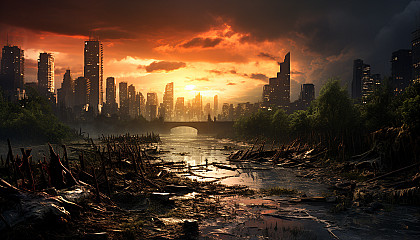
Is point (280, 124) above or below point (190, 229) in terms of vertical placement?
above

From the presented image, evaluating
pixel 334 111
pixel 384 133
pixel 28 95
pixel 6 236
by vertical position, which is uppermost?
pixel 28 95

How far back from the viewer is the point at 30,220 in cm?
759

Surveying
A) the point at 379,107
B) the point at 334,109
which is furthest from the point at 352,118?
the point at 379,107

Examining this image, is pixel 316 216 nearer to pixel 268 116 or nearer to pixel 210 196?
pixel 210 196

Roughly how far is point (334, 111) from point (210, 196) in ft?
123

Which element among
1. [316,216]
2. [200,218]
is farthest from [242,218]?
[316,216]

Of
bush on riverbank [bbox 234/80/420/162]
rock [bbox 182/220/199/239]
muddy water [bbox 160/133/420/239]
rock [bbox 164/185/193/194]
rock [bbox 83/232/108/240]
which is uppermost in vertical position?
bush on riverbank [bbox 234/80/420/162]

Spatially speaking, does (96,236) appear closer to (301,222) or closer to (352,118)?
(301,222)

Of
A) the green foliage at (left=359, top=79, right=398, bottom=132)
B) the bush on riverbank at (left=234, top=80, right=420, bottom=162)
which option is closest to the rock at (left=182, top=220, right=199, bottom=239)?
the bush on riverbank at (left=234, top=80, right=420, bottom=162)

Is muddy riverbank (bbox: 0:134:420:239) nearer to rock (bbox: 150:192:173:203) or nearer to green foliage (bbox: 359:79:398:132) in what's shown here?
rock (bbox: 150:192:173:203)

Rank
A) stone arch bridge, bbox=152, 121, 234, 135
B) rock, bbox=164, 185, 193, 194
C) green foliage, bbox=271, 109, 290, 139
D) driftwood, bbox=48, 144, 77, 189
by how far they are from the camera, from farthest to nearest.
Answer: stone arch bridge, bbox=152, 121, 234, 135
green foliage, bbox=271, 109, 290, 139
rock, bbox=164, 185, 193, 194
driftwood, bbox=48, 144, 77, 189

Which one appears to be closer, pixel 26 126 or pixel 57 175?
pixel 57 175

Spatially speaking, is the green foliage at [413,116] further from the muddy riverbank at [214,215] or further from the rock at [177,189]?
the rock at [177,189]

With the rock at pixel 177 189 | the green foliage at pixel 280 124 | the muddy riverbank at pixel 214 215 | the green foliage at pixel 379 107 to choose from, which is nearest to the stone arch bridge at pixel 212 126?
the green foliage at pixel 280 124
